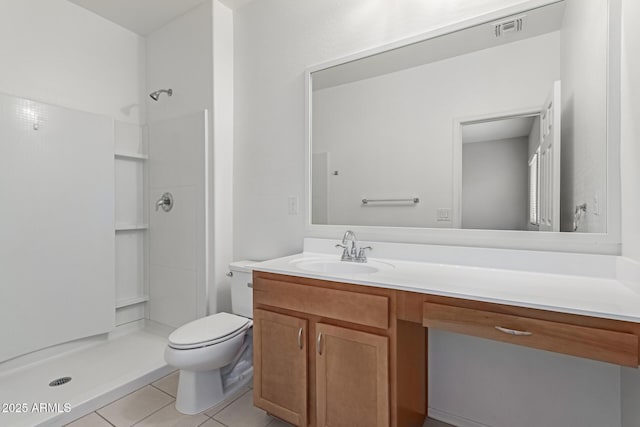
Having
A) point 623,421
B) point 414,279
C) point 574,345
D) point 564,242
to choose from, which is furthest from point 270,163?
point 623,421

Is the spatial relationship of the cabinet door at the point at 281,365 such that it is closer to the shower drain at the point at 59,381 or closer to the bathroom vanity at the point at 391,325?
the bathroom vanity at the point at 391,325

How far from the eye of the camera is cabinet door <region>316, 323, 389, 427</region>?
118 centimetres

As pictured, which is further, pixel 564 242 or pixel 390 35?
pixel 390 35

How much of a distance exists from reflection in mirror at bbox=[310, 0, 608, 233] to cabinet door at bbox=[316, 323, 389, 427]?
693 mm

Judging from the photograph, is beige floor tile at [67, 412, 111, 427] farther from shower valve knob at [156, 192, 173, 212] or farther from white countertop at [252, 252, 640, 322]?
shower valve knob at [156, 192, 173, 212]

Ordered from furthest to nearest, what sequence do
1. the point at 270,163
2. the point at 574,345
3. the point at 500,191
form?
the point at 270,163 → the point at 500,191 → the point at 574,345

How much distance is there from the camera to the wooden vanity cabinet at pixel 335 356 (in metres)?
1.18

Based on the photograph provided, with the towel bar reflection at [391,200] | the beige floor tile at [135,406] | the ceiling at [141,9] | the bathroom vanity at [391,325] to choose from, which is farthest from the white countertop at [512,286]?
the ceiling at [141,9]

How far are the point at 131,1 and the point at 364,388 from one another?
287 cm

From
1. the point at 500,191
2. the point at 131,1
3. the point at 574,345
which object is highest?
the point at 131,1

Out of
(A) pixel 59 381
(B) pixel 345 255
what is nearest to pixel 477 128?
(B) pixel 345 255

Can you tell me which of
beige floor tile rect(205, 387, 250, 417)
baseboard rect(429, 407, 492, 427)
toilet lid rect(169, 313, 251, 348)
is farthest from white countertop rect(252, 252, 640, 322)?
beige floor tile rect(205, 387, 250, 417)

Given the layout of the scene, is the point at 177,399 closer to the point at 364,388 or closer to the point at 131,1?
the point at 364,388

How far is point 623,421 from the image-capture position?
3.90 feet
